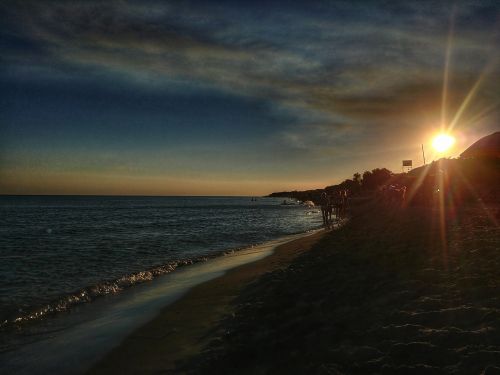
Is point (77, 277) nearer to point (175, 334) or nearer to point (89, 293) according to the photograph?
point (89, 293)

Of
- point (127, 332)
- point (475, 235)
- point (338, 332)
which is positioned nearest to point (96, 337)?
point (127, 332)

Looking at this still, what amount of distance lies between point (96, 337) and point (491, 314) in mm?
7687

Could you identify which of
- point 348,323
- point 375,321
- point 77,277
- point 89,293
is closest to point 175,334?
point 348,323

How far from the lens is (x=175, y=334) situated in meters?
7.67

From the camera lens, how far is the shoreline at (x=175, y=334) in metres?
6.27

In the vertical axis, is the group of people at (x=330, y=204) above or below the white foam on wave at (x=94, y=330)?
above

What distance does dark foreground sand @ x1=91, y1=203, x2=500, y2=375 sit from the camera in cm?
482

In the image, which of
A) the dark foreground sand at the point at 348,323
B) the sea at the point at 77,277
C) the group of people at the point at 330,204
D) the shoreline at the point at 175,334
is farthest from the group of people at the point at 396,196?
the shoreline at the point at 175,334

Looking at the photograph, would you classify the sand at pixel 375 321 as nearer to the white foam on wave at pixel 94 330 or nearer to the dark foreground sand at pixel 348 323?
the dark foreground sand at pixel 348 323

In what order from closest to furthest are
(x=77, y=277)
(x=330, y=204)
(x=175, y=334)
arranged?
(x=175, y=334) < (x=77, y=277) < (x=330, y=204)

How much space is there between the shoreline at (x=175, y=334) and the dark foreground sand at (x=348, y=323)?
0.09 feet

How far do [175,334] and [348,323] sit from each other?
373 cm

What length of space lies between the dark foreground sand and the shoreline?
3 cm

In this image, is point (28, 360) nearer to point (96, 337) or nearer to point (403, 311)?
point (96, 337)
